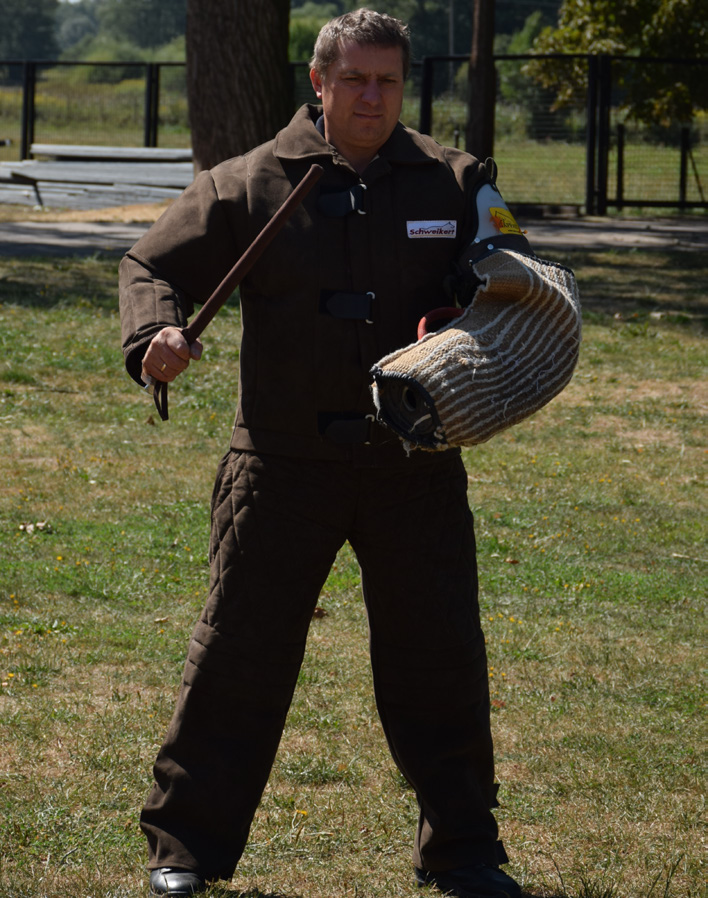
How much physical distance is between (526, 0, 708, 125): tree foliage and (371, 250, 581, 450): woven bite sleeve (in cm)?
1908

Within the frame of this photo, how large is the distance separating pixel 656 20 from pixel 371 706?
21.3 metres

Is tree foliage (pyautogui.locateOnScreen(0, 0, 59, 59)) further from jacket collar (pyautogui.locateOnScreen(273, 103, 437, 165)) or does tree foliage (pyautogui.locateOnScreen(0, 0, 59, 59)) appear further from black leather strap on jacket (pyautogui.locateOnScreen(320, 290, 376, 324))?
black leather strap on jacket (pyautogui.locateOnScreen(320, 290, 376, 324))

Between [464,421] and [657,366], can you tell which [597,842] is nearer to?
[464,421]

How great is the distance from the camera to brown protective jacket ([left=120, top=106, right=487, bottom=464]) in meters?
3.00

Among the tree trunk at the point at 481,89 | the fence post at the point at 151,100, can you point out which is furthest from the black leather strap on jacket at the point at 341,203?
the fence post at the point at 151,100

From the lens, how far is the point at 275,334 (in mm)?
3043

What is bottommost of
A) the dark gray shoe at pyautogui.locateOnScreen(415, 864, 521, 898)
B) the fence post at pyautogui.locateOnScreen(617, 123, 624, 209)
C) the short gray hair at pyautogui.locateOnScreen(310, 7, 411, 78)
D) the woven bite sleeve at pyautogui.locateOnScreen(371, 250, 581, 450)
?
the dark gray shoe at pyautogui.locateOnScreen(415, 864, 521, 898)

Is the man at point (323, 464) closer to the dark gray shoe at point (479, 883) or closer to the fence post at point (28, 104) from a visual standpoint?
the dark gray shoe at point (479, 883)

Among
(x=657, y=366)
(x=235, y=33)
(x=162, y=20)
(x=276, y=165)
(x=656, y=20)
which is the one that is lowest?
(x=657, y=366)

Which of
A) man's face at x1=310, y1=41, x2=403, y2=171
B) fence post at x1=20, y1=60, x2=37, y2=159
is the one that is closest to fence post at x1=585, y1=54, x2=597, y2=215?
fence post at x1=20, y1=60, x2=37, y2=159

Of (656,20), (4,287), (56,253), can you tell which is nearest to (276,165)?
(4,287)

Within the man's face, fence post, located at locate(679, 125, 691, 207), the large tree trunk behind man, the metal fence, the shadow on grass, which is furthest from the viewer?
fence post, located at locate(679, 125, 691, 207)

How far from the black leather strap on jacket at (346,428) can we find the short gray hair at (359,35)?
808 millimetres

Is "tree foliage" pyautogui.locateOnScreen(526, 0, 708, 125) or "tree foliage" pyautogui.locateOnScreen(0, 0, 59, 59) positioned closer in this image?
"tree foliage" pyautogui.locateOnScreen(526, 0, 708, 125)
